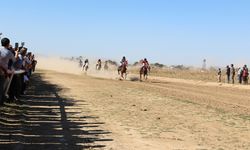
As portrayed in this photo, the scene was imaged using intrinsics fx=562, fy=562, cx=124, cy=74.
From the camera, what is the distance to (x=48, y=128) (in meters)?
13.5

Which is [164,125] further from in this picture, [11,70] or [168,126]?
[11,70]

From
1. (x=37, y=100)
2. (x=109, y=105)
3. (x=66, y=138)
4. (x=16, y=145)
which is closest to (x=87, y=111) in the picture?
(x=109, y=105)

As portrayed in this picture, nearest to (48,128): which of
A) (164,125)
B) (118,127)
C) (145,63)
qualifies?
(118,127)

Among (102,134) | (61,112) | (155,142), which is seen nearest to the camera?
(155,142)

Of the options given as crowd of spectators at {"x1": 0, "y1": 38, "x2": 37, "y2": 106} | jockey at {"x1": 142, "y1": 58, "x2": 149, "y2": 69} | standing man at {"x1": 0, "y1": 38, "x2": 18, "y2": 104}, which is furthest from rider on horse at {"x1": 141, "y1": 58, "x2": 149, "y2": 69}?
standing man at {"x1": 0, "y1": 38, "x2": 18, "y2": 104}

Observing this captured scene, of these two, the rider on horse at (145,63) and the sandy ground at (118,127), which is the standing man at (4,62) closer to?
the sandy ground at (118,127)

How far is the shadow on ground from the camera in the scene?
11.2 meters

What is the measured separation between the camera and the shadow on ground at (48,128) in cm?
1123

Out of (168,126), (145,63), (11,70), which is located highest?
(145,63)

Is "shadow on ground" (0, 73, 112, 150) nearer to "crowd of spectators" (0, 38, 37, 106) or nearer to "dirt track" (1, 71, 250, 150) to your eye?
"dirt track" (1, 71, 250, 150)

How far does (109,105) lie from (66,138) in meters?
8.22

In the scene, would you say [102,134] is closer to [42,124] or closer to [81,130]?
[81,130]

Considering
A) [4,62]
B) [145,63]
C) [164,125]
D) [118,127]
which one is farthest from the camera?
[145,63]

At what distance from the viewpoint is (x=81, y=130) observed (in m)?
13.3
